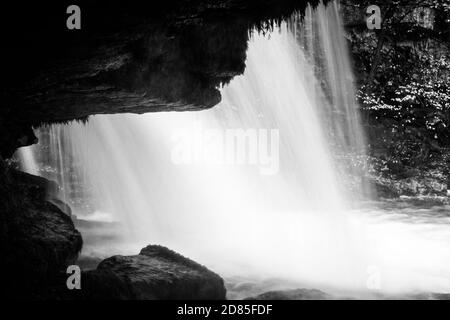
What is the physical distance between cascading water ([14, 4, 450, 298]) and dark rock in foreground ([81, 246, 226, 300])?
3891 mm

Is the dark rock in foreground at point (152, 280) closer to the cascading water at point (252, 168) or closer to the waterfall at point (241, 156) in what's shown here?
the cascading water at point (252, 168)

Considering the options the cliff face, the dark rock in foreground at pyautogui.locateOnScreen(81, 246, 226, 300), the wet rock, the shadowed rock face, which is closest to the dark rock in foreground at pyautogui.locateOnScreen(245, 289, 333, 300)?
the dark rock in foreground at pyautogui.locateOnScreen(81, 246, 226, 300)

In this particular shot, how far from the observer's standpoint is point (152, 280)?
5.69 metres

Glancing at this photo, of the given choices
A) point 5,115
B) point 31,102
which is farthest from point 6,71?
point 5,115

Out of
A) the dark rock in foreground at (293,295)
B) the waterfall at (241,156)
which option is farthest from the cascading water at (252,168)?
the dark rock in foreground at (293,295)

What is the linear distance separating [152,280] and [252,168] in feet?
44.2

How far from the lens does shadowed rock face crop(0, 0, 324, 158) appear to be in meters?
4.54

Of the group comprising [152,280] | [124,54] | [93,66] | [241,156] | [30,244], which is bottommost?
[152,280]

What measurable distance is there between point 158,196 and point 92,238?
544 centimetres

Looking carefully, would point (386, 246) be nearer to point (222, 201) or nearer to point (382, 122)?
point (222, 201)

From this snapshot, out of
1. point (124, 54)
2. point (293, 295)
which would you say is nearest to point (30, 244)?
point (124, 54)

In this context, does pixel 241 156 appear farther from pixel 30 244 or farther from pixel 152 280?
pixel 30 244

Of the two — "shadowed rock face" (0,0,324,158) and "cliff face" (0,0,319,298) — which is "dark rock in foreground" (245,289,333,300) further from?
"shadowed rock face" (0,0,324,158)

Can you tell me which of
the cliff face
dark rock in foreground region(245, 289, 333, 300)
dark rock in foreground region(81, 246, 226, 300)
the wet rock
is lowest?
dark rock in foreground region(245, 289, 333, 300)
